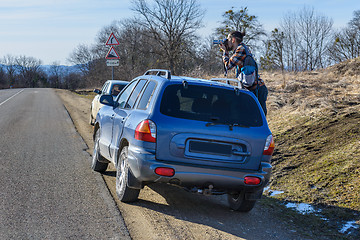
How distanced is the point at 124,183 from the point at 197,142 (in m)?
1.20

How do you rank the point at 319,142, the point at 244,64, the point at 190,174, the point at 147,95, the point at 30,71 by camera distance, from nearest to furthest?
1. the point at 190,174
2. the point at 147,95
3. the point at 244,64
4. the point at 319,142
5. the point at 30,71

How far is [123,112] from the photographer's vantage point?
5.91 meters

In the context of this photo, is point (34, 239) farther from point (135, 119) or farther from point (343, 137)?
point (343, 137)

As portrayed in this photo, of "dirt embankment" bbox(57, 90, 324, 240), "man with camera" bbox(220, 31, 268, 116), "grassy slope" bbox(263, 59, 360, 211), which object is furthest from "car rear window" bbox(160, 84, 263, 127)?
A: "man with camera" bbox(220, 31, 268, 116)

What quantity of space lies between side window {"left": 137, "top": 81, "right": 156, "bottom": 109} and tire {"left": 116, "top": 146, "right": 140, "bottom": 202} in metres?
0.61

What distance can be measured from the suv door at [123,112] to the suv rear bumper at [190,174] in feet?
3.01

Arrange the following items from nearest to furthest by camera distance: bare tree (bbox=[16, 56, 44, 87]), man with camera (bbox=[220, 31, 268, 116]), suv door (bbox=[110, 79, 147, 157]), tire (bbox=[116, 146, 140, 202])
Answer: tire (bbox=[116, 146, 140, 202])
suv door (bbox=[110, 79, 147, 157])
man with camera (bbox=[220, 31, 268, 116])
bare tree (bbox=[16, 56, 44, 87])

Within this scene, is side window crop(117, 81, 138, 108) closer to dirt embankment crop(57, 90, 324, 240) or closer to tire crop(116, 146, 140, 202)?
tire crop(116, 146, 140, 202)

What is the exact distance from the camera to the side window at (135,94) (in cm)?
582

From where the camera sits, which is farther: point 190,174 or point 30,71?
point 30,71

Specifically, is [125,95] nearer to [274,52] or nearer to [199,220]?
[199,220]

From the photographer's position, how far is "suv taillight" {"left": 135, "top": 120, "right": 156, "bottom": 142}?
4699mm

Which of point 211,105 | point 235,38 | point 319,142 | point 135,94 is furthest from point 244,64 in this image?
point 211,105

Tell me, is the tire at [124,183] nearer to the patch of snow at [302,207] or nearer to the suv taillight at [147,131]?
the suv taillight at [147,131]
